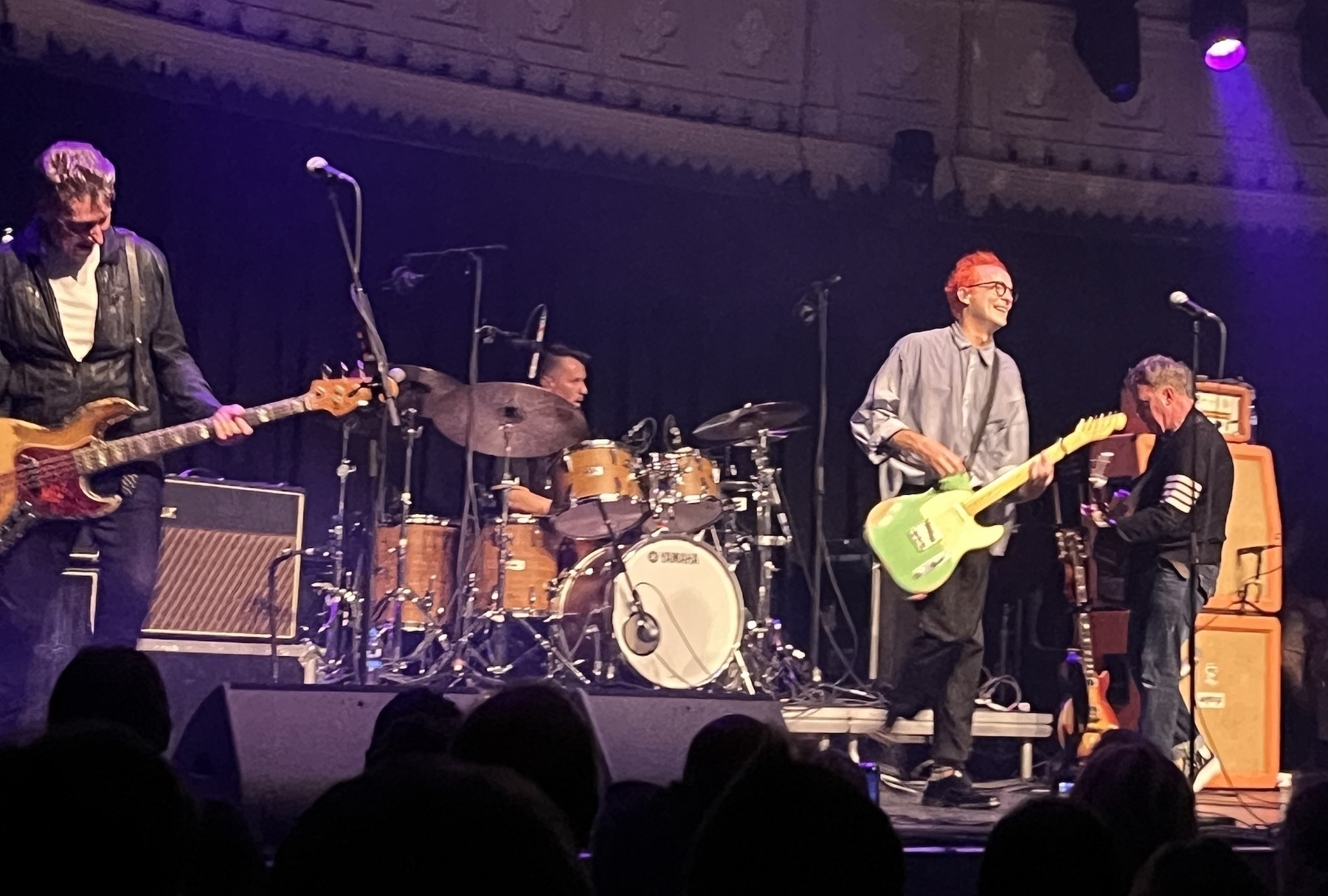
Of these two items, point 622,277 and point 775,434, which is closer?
point 775,434

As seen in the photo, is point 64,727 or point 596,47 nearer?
point 64,727

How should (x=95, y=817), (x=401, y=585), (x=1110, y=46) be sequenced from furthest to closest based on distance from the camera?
(x=1110, y=46) < (x=401, y=585) < (x=95, y=817)

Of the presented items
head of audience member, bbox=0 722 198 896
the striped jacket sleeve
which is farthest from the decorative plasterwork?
head of audience member, bbox=0 722 198 896

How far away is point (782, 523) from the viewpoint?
8875 millimetres

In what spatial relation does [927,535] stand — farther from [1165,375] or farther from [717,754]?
[717,754]

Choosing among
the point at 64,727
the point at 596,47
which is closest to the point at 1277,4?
the point at 596,47

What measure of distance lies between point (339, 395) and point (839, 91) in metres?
5.52

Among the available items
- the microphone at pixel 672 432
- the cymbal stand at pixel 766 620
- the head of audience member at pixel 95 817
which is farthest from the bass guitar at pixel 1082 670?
the head of audience member at pixel 95 817

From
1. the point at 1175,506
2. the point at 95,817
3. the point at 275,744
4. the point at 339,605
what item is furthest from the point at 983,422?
the point at 95,817

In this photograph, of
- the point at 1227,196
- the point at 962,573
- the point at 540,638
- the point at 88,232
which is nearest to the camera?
the point at 88,232

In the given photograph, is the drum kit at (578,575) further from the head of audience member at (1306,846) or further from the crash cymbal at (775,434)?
the head of audience member at (1306,846)

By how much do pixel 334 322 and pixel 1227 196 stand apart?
6.47m

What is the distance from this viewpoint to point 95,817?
3.90 ft

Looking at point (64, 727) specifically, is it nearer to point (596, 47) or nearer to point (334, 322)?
point (334, 322)
